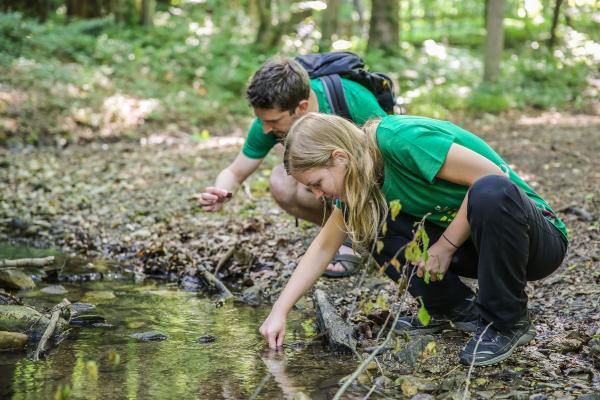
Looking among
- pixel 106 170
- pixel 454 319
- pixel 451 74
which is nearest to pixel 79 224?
pixel 106 170

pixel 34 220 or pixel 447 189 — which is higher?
pixel 447 189

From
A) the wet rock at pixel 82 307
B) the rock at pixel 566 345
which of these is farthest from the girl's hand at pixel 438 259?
the wet rock at pixel 82 307

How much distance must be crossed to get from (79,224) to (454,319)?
405 centimetres

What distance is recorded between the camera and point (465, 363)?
2.96m

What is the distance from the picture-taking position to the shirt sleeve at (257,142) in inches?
171

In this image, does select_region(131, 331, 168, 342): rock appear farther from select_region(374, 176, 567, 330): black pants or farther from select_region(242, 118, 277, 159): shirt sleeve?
select_region(374, 176, 567, 330): black pants

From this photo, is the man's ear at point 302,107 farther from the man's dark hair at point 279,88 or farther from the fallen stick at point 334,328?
the fallen stick at point 334,328

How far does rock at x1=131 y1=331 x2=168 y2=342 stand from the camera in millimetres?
3584

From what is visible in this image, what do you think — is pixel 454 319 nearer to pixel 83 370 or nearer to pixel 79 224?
pixel 83 370

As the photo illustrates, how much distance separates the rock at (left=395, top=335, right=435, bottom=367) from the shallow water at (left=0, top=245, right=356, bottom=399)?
0.22 m

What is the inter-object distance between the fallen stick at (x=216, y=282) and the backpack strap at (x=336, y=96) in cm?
135

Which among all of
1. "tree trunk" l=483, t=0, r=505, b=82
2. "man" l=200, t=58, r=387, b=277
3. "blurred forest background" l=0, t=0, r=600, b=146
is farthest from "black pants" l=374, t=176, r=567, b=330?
"tree trunk" l=483, t=0, r=505, b=82

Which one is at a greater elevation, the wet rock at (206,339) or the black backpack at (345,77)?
the black backpack at (345,77)

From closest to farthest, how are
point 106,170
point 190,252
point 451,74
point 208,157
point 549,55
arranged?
point 190,252 → point 106,170 → point 208,157 → point 451,74 → point 549,55
